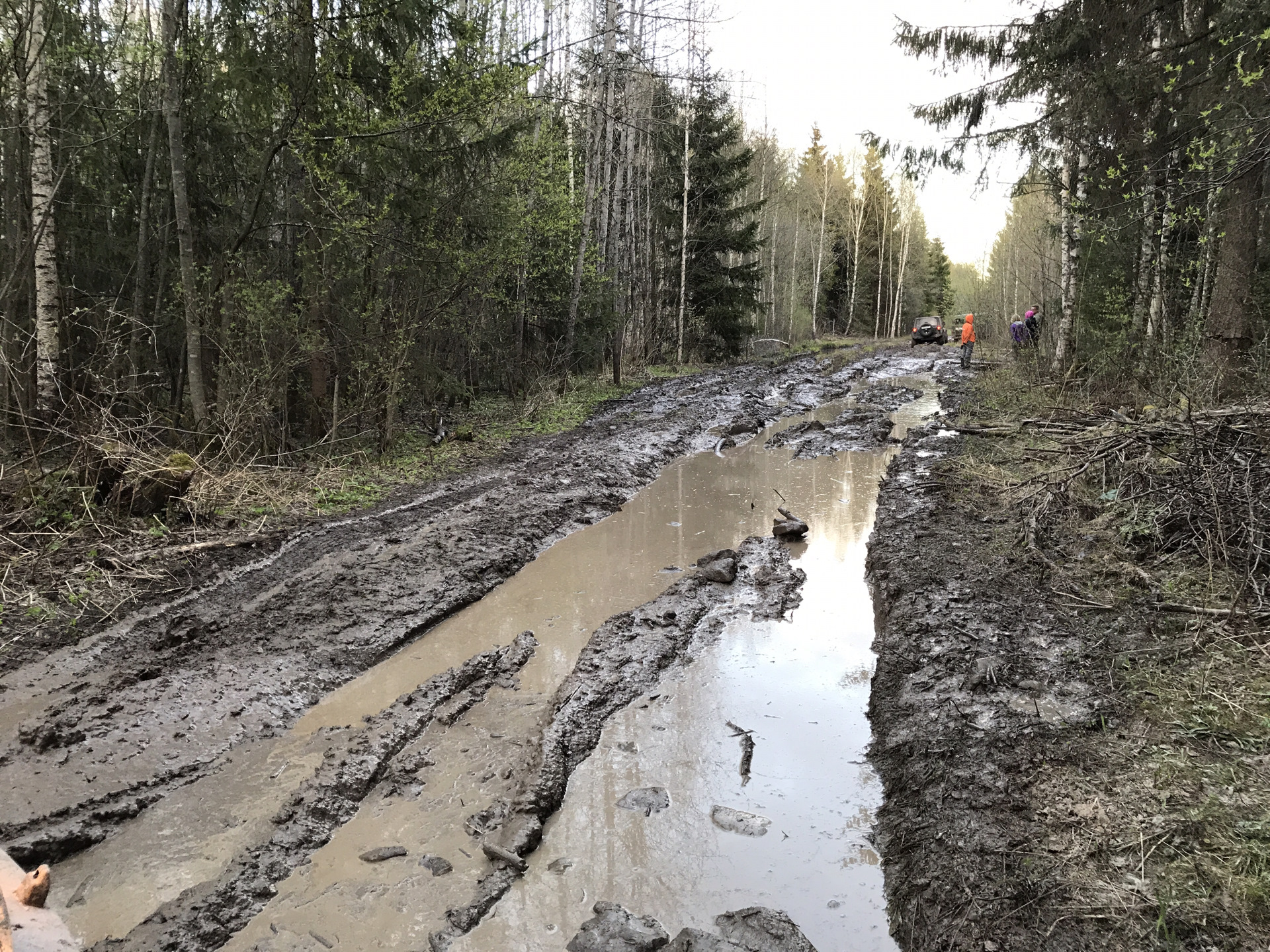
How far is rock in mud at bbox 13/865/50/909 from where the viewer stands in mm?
1969

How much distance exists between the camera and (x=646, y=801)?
374 centimetres

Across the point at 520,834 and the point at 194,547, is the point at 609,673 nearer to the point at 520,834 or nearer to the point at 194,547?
the point at 520,834

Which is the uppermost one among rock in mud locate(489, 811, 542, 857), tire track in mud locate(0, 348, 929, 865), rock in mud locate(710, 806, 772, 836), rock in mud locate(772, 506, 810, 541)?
rock in mud locate(772, 506, 810, 541)

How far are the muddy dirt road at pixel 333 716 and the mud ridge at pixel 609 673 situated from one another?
0.02 m

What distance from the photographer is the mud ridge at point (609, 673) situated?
3270 mm

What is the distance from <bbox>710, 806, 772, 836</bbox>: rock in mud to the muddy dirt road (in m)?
0.55

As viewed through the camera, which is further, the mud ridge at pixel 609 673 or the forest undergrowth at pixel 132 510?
the forest undergrowth at pixel 132 510

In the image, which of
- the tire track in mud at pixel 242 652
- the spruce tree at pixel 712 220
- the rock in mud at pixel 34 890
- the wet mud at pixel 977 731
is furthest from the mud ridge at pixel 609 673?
the spruce tree at pixel 712 220

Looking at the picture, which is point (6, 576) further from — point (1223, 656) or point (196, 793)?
point (1223, 656)

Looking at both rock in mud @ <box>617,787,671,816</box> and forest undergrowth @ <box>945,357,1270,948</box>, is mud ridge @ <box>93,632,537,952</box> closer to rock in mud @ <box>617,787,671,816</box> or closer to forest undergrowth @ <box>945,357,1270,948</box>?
rock in mud @ <box>617,787,671,816</box>

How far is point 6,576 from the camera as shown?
5.27 m

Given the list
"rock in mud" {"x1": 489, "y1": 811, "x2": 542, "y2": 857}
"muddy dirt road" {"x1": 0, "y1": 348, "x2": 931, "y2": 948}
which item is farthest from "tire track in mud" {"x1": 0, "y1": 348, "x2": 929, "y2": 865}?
"rock in mud" {"x1": 489, "y1": 811, "x2": 542, "y2": 857}

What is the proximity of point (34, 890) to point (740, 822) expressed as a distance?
2.82 m

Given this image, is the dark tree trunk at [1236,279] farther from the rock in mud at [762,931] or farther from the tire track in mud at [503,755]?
the rock in mud at [762,931]
